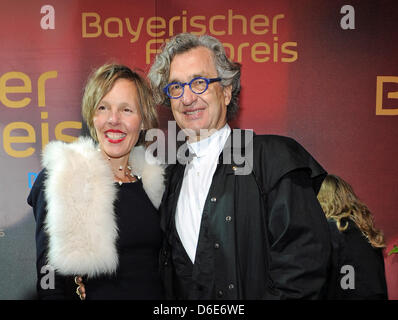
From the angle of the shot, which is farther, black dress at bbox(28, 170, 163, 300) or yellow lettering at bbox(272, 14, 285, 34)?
yellow lettering at bbox(272, 14, 285, 34)

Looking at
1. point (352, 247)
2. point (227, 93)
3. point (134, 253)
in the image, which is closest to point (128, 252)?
point (134, 253)

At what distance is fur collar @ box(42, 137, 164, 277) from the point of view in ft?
5.36

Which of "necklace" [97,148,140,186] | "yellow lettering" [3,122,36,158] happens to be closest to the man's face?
"necklace" [97,148,140,186]

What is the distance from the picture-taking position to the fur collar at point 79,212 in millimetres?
1634

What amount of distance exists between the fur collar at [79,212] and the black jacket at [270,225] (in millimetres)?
502

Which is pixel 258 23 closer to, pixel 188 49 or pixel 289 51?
pixel 289 51

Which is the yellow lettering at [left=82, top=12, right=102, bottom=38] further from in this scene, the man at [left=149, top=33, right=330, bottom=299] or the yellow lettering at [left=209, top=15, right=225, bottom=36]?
the man at [left=149, top=33, right=330, bottom=299]

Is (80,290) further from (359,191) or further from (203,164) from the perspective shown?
(359,191)

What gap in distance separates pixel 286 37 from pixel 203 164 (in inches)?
58.5

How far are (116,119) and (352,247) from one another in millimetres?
1817

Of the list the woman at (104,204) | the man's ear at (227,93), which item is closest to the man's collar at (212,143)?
the man's ear at (227,93)

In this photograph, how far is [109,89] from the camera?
1.94 metres

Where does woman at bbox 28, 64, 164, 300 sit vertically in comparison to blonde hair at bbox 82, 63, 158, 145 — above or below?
below

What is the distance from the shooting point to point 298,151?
1.66m
